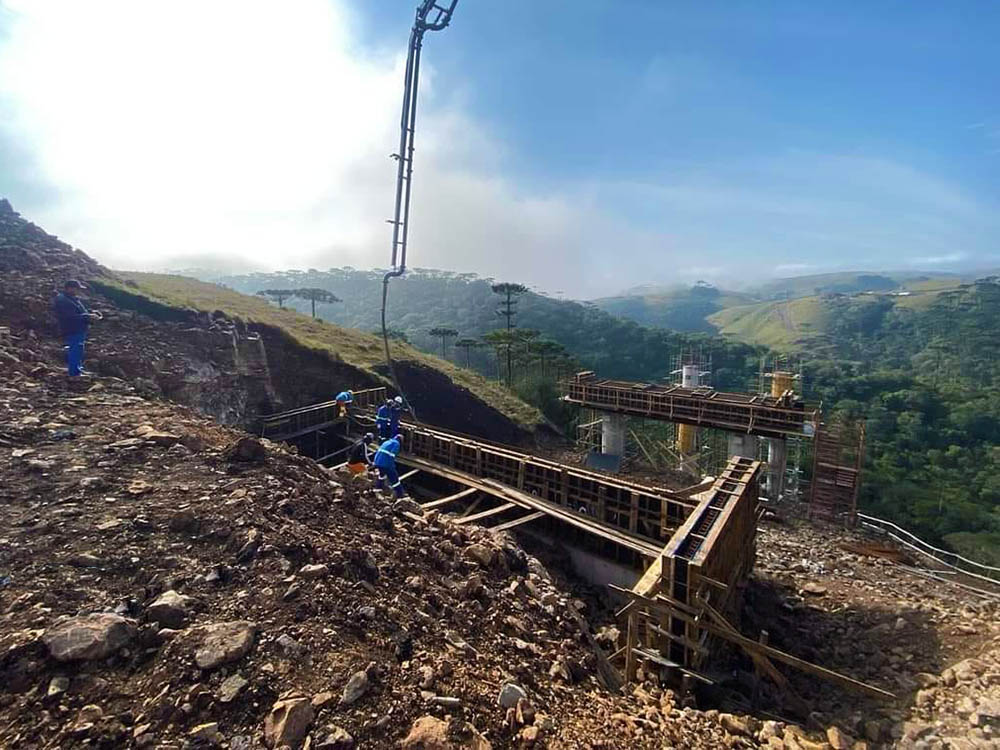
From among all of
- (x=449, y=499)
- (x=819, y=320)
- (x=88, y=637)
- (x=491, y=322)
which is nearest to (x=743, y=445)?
(x=449, y=499)

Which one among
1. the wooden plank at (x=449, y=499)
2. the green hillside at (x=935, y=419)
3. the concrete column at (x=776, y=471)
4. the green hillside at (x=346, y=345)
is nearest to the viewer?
the wooden plank at (x=449, y=499)

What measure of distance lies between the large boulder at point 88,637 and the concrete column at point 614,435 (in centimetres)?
1911

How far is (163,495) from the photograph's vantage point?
5.40 meters

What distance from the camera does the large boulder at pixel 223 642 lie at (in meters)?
3.34

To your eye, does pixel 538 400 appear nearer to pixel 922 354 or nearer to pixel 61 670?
pixel 61 670

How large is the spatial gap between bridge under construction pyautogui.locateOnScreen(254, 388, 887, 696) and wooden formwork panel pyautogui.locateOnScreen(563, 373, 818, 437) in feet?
0.97

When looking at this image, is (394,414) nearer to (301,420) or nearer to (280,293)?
(301,420)

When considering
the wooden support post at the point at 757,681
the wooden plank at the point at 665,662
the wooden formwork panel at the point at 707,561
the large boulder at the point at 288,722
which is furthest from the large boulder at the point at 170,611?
the wooden support post at the point at 757,681

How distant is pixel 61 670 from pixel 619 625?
7512 mm

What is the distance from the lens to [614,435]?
69.5ft

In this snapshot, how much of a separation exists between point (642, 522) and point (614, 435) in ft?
35.8

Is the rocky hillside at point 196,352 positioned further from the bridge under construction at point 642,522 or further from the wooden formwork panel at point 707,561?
the wooden formwork panel at point 707,561

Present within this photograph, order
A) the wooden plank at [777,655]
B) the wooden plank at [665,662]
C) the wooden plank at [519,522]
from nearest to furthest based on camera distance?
the wooden plank at [777,655] → the wooden plank at [665,662] → the wooden plank at [519,522]

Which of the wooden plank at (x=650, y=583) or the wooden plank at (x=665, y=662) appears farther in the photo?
the wooden plank at (x=650, y=583)
